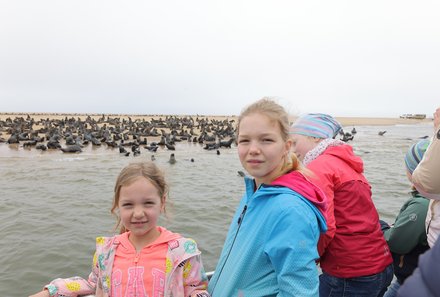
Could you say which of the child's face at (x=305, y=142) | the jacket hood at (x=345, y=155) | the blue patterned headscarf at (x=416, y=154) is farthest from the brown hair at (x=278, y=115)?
the blue patterned headscarf at (x=416, y=154)

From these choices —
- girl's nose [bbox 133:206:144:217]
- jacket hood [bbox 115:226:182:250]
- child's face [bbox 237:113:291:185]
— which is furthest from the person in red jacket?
girl's nose [bbox 133:206:144:217]

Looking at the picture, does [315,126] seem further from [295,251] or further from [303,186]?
[295,251]

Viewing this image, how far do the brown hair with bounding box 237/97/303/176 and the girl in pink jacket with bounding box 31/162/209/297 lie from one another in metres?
0.85

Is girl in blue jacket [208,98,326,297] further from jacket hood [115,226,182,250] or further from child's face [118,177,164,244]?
child's face [118,177,164,244]

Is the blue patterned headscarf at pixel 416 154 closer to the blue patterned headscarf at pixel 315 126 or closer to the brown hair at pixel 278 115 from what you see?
the blue patterned headscarf at pixel 315 126

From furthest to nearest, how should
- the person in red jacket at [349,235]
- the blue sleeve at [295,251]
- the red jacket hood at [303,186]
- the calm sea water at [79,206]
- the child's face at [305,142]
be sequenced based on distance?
the calm sea water at [79,206] < the child's face at [305,142] < the person in red jacket at [349,235] < the red jacket hood at [303,186] < the blue sleeve at [295,251]

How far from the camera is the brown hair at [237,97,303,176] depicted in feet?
6.82

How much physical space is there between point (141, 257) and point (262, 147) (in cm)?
116

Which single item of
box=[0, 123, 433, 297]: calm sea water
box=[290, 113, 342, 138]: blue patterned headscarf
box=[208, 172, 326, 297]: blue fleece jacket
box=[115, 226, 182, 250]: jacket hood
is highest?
box=[290, 113, 342, 138]: blue patterned headscarf

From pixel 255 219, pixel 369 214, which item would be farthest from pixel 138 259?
pixel 369 214

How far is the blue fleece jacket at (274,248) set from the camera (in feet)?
5.65

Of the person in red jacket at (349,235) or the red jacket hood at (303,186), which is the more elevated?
the red jacket hood at (303,186)

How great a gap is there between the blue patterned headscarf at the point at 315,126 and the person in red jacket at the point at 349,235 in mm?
177

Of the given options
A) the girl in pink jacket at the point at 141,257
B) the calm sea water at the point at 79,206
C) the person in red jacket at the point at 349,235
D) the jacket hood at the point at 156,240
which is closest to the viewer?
the girl in pink jacket at the point at 141,257
